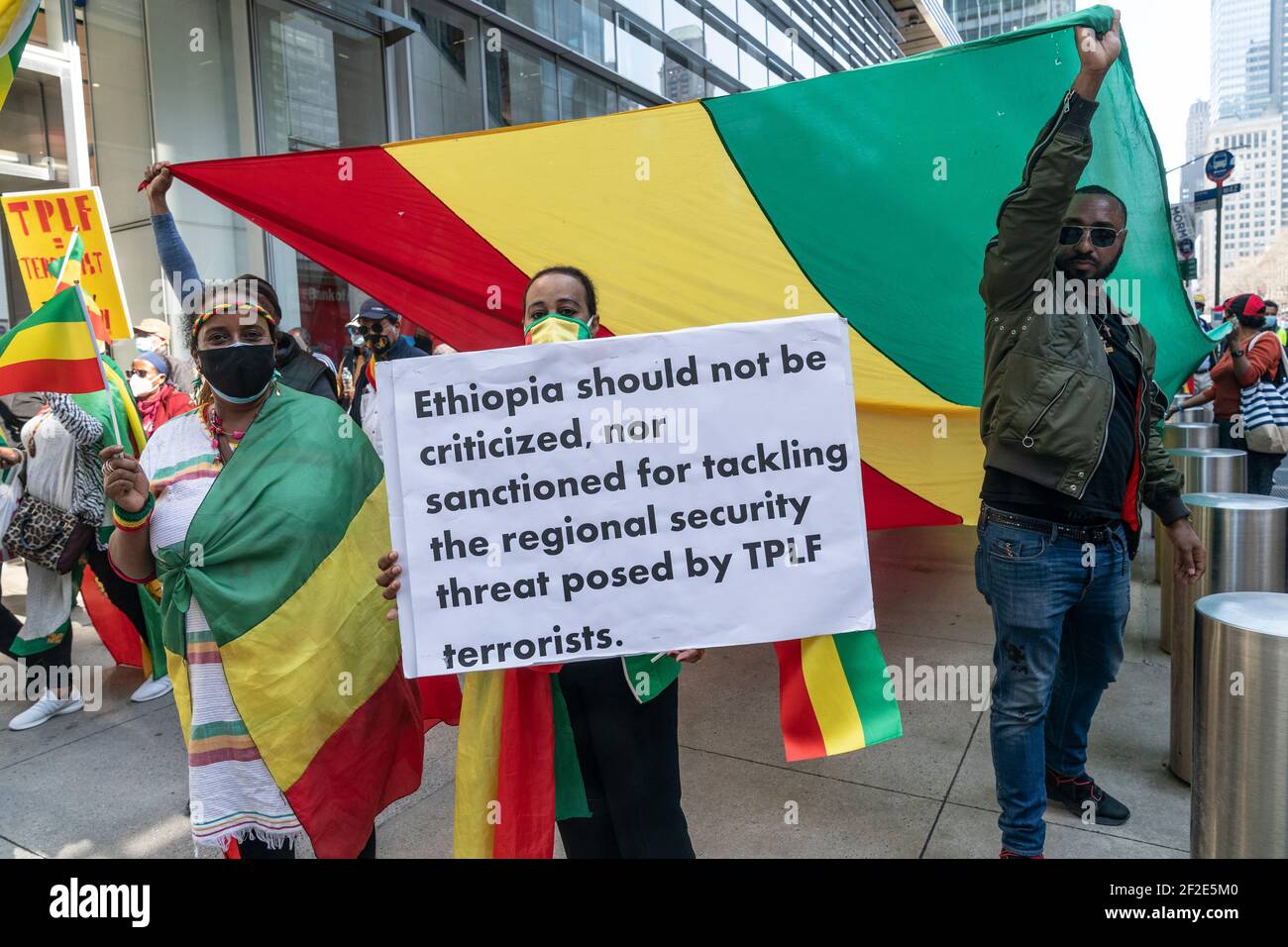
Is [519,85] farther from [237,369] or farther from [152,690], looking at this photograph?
[237,369]

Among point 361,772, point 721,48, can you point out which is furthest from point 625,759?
point 721,48

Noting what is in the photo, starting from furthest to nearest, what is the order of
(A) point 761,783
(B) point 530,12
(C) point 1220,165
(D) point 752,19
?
(C) point 1220,165
(D) point 752,19
(B) point 530,12
(A) point 761,783

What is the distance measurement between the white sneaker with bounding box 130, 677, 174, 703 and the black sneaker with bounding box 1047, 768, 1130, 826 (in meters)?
4.36

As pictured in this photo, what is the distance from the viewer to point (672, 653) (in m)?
1.95

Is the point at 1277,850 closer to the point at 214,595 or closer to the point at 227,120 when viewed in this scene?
A: the point at 214,595

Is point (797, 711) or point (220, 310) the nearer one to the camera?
point (797, 711)

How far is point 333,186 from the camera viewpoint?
341 cm

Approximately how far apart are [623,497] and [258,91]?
8.92m

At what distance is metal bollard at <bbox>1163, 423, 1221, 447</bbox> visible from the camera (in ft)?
23.5

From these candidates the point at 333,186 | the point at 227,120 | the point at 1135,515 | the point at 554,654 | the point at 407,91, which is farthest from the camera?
the point at 407,91

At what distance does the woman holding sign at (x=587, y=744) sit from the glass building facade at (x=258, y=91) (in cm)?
760

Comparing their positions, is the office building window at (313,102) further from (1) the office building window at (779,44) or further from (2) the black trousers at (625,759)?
(1) the office building window at (779,44)
